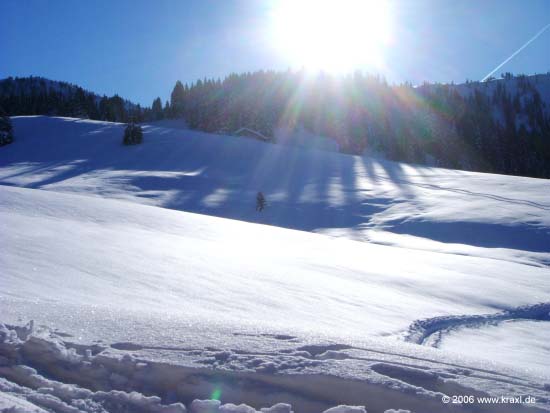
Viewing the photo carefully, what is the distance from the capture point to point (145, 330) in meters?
2.79

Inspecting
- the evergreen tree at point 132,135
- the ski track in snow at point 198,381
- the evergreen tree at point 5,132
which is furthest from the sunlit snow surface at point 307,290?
the evergreen tree at point 5,132

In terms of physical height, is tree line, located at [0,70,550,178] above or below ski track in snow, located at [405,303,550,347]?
above

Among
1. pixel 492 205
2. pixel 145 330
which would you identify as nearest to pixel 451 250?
pixel 492 205

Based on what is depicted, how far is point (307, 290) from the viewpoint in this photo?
5.65 m

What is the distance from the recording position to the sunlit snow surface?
254 centimetres

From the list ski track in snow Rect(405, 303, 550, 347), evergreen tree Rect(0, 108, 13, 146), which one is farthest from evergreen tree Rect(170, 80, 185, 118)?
ski track in snow Rect(405, 303, 550, 347)

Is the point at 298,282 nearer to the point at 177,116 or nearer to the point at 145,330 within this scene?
the point at 145,330

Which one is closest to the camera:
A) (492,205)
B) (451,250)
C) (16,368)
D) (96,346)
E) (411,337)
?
(16,368)

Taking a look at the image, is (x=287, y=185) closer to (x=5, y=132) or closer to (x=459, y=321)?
(x=5, y=132)

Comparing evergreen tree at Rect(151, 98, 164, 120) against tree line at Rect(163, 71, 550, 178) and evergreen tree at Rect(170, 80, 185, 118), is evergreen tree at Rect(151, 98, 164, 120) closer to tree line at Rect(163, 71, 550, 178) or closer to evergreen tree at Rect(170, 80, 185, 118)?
tree line at Rect(163, 71, 550, 178)

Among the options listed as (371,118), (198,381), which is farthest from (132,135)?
(371,118)

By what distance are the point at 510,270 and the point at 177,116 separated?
69175mm

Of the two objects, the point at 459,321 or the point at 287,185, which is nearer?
the point at 459,321

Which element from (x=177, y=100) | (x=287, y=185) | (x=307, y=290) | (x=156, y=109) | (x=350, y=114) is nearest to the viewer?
(x=307, y=290)
